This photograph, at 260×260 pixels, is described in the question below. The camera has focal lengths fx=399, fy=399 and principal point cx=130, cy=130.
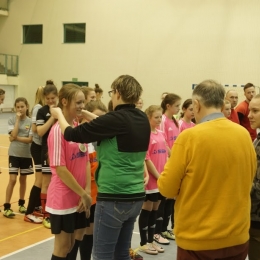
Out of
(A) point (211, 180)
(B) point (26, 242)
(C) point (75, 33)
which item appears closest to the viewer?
(A) point (211, 180)

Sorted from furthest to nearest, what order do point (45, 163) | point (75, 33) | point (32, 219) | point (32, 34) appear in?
point (32, 34)
point (75, 33)
point (32, 219)
point (45, 163)

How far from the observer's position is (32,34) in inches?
806

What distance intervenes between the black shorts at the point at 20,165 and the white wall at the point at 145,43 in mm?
11417

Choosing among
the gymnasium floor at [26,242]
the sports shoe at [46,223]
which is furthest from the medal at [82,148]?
the sports shoe at [46,223]

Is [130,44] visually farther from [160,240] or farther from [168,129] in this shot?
[160,240]

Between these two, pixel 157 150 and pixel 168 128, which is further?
pixel 168 128

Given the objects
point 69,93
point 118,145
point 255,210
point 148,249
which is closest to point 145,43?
point 148,249

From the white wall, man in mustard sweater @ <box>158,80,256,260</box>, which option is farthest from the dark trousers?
the white wall

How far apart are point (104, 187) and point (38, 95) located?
2923mm

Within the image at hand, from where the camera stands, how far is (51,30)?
64.5 ft

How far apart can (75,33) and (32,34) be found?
2.75 metres

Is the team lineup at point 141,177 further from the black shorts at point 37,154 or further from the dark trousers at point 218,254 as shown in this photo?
the black shorts at point 37,154

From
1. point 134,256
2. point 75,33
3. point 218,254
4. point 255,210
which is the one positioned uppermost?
point 75,33

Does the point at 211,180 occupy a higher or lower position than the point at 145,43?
lower
